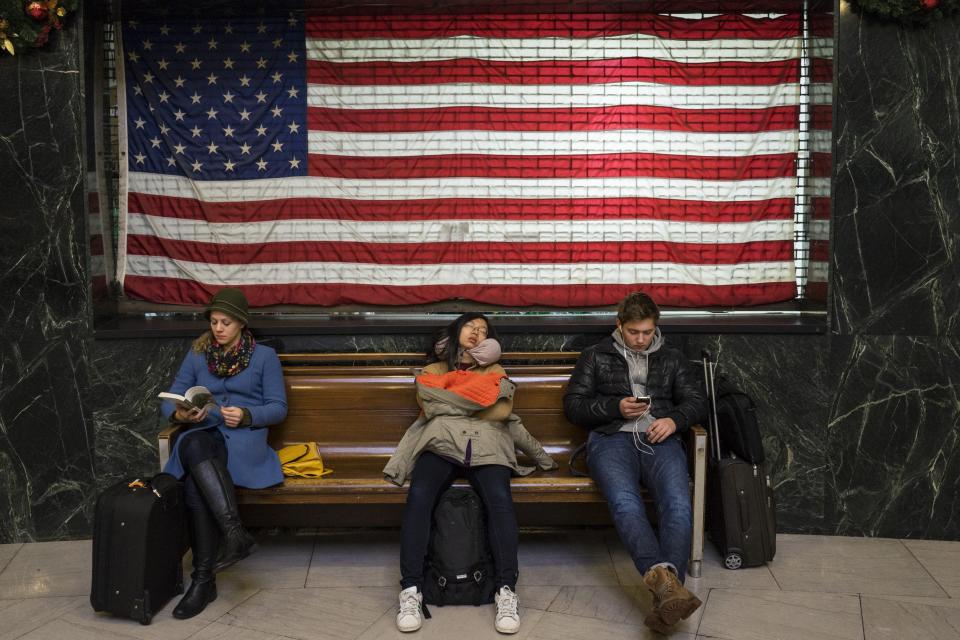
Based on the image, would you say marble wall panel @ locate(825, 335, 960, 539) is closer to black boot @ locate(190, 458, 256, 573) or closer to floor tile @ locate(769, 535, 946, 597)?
floor tile @ locate(769, 535, 946, 597)

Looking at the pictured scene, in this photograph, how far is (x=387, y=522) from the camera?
4.76 meters

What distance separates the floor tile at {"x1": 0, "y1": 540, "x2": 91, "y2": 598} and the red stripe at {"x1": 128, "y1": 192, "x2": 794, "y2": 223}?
180 cm

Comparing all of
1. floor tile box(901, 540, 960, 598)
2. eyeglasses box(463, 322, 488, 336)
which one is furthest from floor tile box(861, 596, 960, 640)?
eyeglasses box(463, 322, 488, 336)

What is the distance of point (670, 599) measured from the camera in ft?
11.9

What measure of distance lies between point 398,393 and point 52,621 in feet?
5.79

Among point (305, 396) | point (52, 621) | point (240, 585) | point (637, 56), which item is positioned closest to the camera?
point (52, 621)

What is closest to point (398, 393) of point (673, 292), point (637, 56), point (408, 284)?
point (408, 284)

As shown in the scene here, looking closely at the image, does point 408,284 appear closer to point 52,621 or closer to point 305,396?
point 305,396

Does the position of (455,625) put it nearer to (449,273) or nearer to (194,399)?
(194,399)

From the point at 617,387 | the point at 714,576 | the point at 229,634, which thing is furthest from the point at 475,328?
the point at 229,634

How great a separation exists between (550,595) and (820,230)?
7.38ft

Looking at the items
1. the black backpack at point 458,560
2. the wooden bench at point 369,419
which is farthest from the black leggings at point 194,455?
the black backpack at point 458,560

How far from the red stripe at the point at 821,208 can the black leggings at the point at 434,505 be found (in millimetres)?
2044

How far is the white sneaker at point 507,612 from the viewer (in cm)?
382
